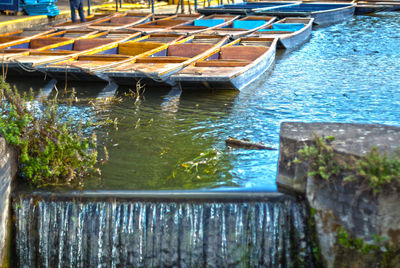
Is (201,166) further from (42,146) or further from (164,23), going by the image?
(164,23)

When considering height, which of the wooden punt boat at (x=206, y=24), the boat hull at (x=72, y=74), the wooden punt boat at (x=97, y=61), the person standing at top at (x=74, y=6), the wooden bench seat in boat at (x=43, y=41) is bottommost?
the boat hull at (x=72, y=74)

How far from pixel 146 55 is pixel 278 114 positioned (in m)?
3.40

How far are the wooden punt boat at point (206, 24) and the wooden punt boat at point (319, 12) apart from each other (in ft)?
6.14

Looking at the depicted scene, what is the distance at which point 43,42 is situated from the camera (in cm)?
1213

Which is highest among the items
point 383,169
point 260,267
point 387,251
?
point 383,169

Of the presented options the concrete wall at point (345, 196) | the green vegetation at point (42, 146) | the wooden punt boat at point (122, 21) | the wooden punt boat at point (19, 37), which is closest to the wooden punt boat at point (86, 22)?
the wooden punt boat at point (122, 21)

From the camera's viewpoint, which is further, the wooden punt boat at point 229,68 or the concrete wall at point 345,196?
the wooden punt boat at point 229,68

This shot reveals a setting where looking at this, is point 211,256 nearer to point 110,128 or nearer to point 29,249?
point 29,249

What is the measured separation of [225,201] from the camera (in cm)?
473

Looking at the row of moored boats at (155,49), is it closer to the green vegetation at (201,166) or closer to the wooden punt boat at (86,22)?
the wooden punt boat at (86,22)

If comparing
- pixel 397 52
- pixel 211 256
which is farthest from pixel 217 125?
pixel 397 52

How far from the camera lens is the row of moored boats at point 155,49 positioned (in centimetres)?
888

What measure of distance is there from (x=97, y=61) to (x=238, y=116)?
3.25 meters

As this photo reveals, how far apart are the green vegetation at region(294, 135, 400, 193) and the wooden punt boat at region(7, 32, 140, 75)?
20.7 feet
